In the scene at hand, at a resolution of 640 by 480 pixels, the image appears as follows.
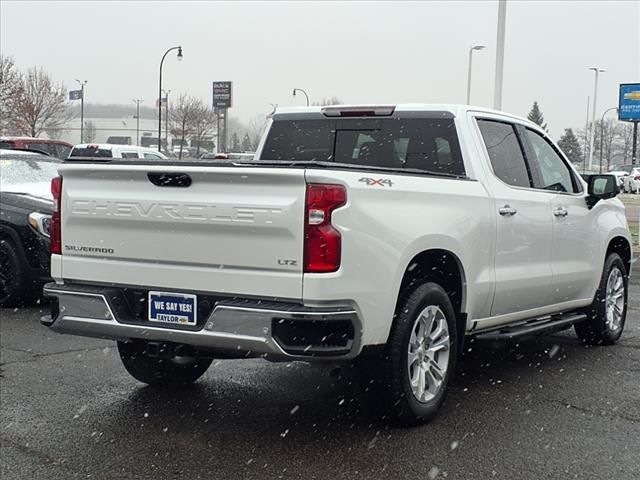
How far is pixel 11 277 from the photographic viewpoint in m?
8.45

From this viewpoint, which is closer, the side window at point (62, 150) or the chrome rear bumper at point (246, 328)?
the chrome rear bumper at point (246, 328)

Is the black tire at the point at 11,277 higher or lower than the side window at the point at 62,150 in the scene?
lower

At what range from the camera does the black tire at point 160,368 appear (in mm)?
5418

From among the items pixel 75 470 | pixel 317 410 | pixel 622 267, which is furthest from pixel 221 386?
pixel 622 267

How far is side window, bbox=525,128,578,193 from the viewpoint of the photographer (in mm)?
6195

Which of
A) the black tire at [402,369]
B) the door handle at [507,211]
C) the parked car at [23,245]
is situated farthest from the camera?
the parked car at [23,245]

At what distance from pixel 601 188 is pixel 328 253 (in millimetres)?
3560

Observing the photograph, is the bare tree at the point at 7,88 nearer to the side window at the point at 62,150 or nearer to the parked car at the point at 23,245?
the side window at the point at 62,150

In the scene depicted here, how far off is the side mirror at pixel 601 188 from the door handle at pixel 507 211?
1413 millimetres

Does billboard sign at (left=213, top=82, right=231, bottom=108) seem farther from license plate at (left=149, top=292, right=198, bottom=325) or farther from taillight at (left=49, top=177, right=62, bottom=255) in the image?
license plate at (left=149, top=292, right=198, bottom=325)

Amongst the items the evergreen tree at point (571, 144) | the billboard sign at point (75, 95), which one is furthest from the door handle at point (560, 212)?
the evergreen tree at point (571, 144)

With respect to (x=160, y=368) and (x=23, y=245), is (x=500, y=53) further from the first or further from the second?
(x=160, y=368)

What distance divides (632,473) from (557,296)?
2356 millimetres

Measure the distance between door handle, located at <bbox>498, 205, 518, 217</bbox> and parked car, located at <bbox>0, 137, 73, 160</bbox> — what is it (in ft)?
68.4
